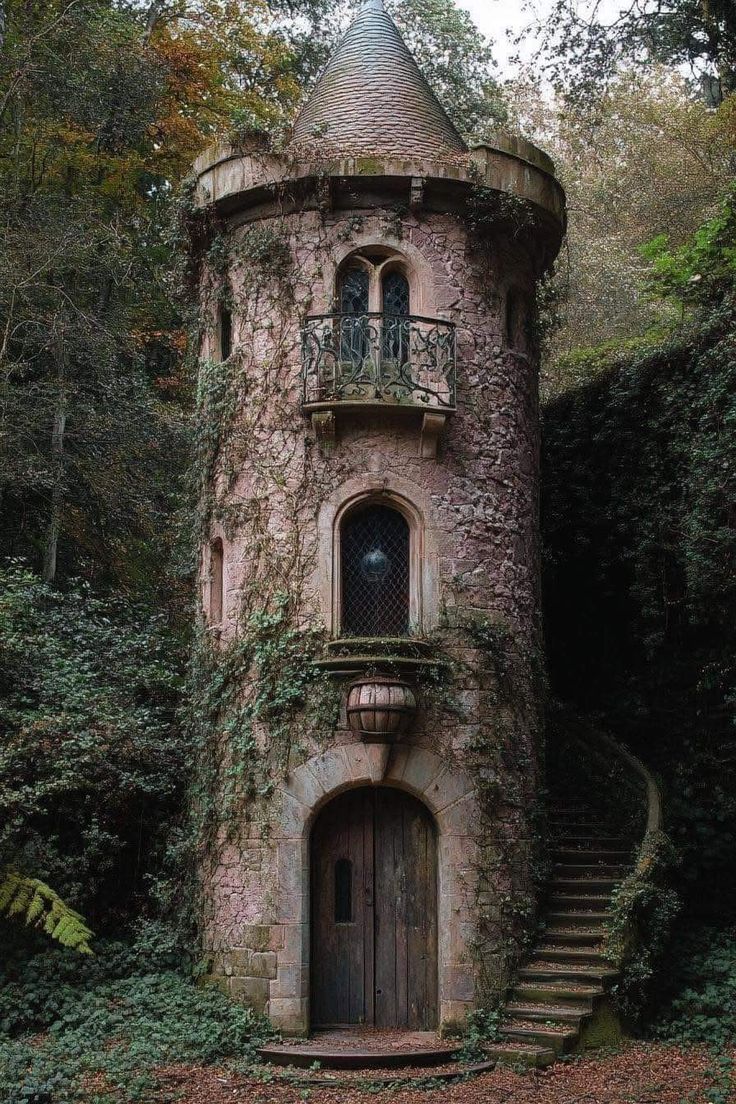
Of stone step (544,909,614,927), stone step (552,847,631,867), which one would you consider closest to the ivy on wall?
stone step (552,847,631,867)

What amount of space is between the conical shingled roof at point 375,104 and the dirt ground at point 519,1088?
9205 mm

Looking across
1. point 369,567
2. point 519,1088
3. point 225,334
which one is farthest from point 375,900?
point 225,334

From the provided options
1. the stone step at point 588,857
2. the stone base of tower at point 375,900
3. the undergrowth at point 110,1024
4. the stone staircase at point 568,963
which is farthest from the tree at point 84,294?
Answer: the stone staircase at point 568,963

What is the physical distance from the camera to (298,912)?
11875 mm

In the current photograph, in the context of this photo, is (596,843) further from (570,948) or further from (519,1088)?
(519,1088)

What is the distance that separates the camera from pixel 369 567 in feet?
41.9

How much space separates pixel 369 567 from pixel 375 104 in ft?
17.8

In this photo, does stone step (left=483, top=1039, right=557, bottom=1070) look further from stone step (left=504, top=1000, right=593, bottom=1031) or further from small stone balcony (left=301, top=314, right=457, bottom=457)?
small stone balcony (left=301, top=314, right=457, bottom=457)

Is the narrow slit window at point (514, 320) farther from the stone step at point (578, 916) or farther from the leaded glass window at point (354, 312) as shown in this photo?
the stone step at point (578, 916)

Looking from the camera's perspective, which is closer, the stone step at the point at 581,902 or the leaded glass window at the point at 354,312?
the stone step at the point at 581,902

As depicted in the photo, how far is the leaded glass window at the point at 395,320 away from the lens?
1278 centimetres

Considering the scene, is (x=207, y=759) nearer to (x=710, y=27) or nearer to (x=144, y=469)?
(x=144, y=469)

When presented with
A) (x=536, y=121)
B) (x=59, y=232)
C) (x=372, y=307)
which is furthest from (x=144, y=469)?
(x=536, y=121)

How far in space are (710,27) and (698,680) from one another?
9312 millimetres
